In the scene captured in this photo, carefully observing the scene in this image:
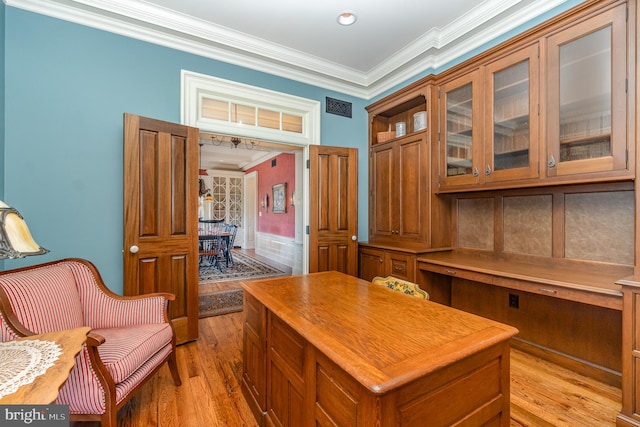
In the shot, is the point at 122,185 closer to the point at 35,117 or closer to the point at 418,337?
the point at 35,117

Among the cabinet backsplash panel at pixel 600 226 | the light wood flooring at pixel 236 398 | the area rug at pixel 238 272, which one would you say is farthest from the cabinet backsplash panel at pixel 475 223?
the area rug at pixel 238 272

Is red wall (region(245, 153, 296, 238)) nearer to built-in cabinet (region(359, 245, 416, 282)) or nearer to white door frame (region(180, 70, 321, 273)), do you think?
white door frame (region(180, 70, 321, 273))

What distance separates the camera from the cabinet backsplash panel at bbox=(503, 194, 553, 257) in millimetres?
2475

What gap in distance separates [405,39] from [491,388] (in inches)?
128

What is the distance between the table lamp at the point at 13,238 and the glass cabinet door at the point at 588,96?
3.15 m

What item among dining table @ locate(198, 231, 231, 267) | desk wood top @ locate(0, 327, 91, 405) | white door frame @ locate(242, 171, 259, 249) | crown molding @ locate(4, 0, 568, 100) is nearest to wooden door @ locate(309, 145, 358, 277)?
crown molding @ locate(4, 0, 568, 100)

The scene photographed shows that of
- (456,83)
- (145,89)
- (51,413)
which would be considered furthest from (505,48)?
(51,413)

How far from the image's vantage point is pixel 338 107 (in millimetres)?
3896

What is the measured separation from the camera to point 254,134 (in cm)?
328

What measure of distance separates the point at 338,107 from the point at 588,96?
257 centimetres

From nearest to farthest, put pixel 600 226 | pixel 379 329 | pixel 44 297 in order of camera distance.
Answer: pixel 379 329, pixel 44 297, pixel 600 226

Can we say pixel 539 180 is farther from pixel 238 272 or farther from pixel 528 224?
pixel 238 272

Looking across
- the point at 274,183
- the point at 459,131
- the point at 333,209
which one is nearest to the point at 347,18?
the point at 459,131

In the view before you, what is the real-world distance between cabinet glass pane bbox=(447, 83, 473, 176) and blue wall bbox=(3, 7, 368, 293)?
2.86 meters
